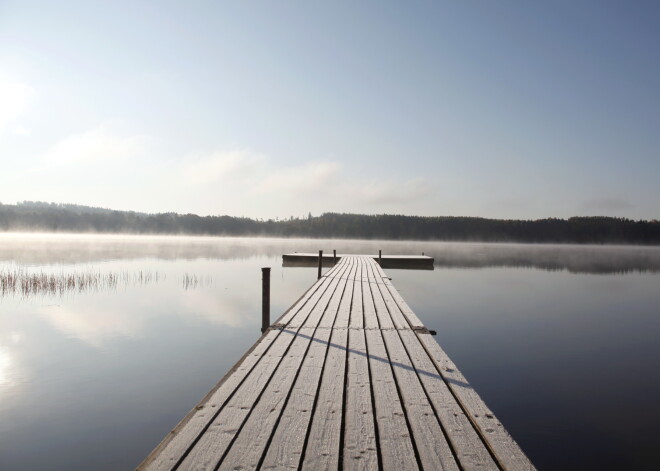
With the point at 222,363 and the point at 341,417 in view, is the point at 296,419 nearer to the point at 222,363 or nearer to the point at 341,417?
the point at 341,417

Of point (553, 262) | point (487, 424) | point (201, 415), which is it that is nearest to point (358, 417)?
point (487, 424)

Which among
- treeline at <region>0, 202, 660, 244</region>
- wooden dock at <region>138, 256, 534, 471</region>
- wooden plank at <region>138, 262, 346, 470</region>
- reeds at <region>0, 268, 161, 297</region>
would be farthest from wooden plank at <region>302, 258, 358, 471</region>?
treeline at <region>0, 202, 660, 244</region>

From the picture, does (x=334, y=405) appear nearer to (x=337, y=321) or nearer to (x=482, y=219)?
(x=337, y=321)

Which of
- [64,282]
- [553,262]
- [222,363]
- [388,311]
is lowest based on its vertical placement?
[222,363]

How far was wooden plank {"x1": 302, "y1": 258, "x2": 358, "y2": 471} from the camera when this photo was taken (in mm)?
2377

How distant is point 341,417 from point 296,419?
0.30 metres

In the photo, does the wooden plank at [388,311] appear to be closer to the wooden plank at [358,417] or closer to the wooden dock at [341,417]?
the wooden dock at [341,417]

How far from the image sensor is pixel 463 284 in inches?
843

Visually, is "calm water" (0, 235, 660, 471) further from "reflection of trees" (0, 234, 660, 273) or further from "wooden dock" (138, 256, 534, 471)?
"reflection of trees" (0, 234, 660, 273)

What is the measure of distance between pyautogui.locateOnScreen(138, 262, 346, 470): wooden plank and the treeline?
9719cm

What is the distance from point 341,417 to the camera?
9.61ft

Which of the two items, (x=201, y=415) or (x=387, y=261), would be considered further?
(x=387, y=261)

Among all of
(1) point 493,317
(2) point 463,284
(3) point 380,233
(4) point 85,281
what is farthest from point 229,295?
(3) point 380,233

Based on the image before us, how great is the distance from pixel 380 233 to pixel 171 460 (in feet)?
334
